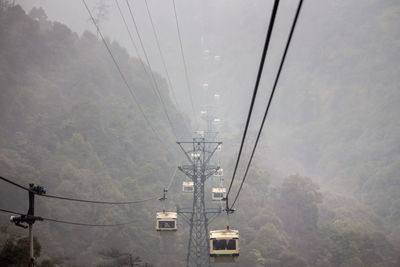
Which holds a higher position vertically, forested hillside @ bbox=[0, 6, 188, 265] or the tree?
forested hillside @ bbox=[0, 6, 188, 265]

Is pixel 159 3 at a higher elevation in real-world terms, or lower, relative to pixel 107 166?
higher

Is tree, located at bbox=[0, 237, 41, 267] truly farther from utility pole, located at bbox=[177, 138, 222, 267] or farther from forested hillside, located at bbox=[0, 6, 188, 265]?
utility pole, located at bbox=[177, 138, 222, 267]

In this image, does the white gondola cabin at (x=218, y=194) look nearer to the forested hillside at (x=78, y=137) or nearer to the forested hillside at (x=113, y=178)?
the forested hillside at (x=113, y=178)

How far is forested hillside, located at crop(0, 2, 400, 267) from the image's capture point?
34562 mm

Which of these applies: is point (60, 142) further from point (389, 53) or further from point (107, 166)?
point (389, 53)

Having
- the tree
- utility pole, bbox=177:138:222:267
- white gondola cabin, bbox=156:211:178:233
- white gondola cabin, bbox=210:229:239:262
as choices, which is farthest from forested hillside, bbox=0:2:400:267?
white gondola cabin, bbox=210:229:239:262

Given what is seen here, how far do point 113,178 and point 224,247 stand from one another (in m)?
33.7

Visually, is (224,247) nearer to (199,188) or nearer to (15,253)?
(199,188)

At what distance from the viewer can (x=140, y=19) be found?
539ft

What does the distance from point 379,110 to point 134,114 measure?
298 ft

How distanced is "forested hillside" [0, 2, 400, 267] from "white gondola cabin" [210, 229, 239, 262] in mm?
13125

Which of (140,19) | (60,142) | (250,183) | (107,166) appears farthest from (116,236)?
(140,19)

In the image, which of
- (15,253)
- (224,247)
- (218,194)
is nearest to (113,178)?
(218,194)

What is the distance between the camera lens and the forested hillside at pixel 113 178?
113 ft
